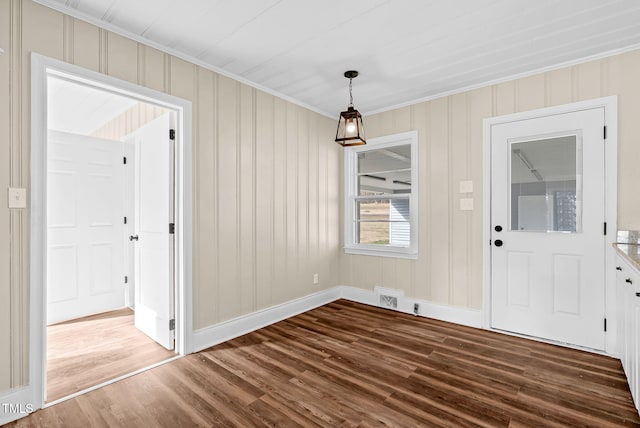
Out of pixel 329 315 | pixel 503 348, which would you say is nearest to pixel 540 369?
pixel 503 348

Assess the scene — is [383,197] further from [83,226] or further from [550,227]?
[83,226]

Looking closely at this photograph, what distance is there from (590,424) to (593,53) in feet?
9.19

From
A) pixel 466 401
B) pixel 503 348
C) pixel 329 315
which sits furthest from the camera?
pixel 329 315

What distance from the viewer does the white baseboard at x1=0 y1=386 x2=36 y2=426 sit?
5.97 feet

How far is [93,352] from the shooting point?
2754mm

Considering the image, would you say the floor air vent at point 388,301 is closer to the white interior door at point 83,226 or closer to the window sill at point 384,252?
the window sill at point 384,252

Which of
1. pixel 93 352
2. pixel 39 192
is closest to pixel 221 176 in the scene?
pixel 39 192

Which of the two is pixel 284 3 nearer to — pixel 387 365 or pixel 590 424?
pixel 387 365

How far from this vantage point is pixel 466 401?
79.6 inches

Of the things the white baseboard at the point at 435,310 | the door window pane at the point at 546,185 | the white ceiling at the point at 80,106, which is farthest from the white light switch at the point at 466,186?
the white ceiling at the point at 80,106

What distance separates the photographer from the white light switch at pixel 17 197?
187 centimetres

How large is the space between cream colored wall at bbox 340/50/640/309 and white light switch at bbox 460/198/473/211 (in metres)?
0.04

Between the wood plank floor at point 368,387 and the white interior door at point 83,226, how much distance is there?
2.04 m

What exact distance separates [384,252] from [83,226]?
3722 mm
